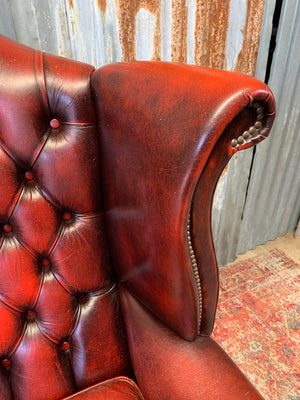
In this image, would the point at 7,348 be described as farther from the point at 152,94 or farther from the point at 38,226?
the point at 152,94

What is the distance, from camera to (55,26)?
0.78 metres

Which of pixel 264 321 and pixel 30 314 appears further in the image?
pixel 264 321

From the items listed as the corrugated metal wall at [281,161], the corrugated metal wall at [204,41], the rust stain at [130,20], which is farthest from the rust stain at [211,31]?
the corrugated metal wall at [281,161]

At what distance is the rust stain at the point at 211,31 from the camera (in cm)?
96

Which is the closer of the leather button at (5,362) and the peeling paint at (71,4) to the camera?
the leather button at (5,362)

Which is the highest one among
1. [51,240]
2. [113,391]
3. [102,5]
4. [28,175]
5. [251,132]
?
[102,5]

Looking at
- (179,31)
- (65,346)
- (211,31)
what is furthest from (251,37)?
(65,346)

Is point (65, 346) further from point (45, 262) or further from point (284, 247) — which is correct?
point (284, 247)

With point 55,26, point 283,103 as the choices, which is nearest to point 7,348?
point 55,26

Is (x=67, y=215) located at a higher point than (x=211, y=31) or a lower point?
lower

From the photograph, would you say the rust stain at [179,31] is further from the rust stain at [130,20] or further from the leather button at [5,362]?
the leather button at [5,362]

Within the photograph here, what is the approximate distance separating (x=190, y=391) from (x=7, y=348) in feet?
1.31

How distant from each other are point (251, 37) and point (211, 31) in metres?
0.19

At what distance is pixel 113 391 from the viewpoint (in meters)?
0.67
